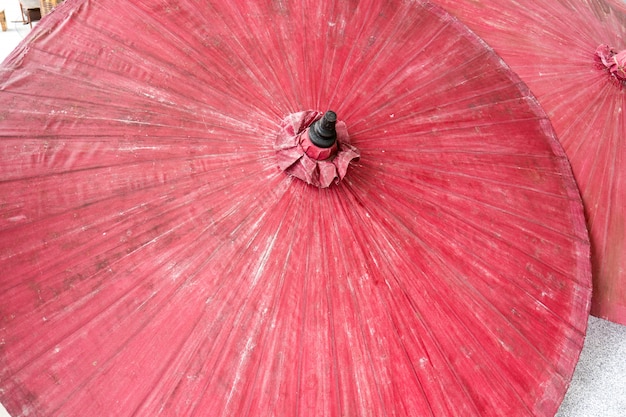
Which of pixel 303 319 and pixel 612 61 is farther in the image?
pixel 612 61

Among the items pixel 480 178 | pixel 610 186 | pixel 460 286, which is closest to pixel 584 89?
pixel 610 186

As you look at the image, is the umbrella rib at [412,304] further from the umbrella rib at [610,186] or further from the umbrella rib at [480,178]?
the umbrella rib at [610,186]

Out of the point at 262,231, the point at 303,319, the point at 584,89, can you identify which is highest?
the point at 584,89

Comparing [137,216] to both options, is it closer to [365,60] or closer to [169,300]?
[169,300]

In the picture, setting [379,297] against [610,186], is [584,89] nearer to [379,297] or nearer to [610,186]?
[610,186]

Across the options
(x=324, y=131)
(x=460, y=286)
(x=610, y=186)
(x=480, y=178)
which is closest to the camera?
(x=324, y=131)

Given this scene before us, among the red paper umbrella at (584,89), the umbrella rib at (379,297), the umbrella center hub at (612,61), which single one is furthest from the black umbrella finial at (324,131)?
the umbrella center hub at (612,61)

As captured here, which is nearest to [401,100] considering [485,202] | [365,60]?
[365,60]
